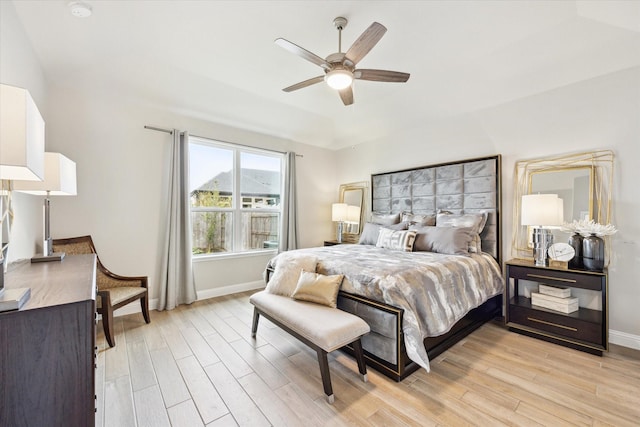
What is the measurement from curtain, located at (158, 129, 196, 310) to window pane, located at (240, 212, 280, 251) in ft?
3.17

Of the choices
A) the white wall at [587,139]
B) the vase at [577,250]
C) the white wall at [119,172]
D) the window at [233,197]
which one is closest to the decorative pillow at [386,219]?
the white wall at [587,139]

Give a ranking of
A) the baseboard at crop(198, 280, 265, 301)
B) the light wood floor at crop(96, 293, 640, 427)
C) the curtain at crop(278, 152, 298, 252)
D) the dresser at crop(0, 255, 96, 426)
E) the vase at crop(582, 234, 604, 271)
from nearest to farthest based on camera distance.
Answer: the dresser at crop(0, 255, 96, 426) < the light wood floor at crop(96, 293, 640, 427) < the vase at crop(582, 234, 604, 271) < the baseboard at crop(198, 280, 265, 301) < the curtain at crop(278, 152, 298, 252)

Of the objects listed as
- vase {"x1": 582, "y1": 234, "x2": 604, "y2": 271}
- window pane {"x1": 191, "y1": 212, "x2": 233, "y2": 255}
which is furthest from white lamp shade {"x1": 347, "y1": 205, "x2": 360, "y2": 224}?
vase {"x1": 582, "y1": 234, "x2": 604, "y2": 271}

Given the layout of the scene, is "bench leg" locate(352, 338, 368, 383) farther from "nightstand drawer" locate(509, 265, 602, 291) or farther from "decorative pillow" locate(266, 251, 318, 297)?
"nightstand drawer" locate(509, 265, 602, 291)

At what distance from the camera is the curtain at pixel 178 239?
11.7 feet

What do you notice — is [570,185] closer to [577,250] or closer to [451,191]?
[577,250]

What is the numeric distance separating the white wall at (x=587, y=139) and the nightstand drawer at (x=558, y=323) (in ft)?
1.51

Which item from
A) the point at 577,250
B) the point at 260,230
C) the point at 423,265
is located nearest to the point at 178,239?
the point at 260,230

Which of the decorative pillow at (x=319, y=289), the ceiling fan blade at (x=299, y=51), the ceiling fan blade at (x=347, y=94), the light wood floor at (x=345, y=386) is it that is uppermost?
the ceiling fan blade at (x=299, y=51)

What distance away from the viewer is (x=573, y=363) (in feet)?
7.52

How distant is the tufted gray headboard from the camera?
11.1 feet

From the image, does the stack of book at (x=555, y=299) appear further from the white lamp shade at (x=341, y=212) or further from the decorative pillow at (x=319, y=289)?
the white lamp shade at (x=341, y=212)

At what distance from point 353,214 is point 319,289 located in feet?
8.92

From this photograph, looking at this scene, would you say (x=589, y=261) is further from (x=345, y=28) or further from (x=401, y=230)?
(x=345, y=28)
